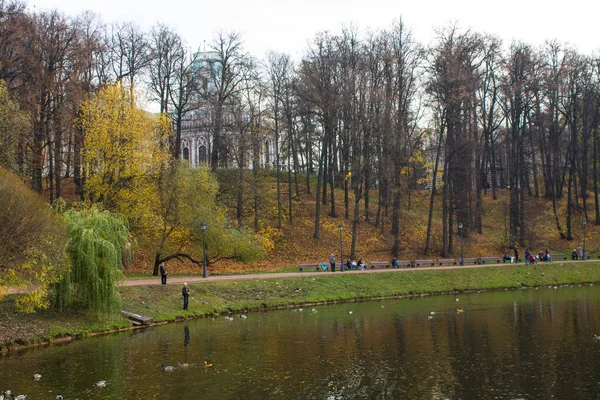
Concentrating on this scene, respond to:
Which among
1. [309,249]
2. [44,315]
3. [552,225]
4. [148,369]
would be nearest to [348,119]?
[309,249]

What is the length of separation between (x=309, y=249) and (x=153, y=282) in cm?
1725

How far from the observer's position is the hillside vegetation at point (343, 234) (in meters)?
46.2

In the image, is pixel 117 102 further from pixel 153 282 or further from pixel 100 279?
pixel 100 279

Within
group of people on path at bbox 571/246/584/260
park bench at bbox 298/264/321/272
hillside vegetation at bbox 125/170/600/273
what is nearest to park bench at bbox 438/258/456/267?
hillside vegetation at bbox 125/170/600/273

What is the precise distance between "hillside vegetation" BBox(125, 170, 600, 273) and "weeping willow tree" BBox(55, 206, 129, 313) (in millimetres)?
13749

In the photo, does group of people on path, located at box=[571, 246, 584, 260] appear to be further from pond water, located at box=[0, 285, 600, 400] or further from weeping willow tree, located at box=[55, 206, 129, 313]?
→ weeping willow tree, located at box=[55, 206, 129, 313]

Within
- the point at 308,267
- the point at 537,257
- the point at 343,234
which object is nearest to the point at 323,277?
the point at 308,267

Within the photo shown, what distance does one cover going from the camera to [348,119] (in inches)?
1876

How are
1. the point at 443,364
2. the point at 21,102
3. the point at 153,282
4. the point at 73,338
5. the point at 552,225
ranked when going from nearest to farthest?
the point at 443,364
the point at 73,338
the point at 153,282
the point at 21,102
the point at 552,225

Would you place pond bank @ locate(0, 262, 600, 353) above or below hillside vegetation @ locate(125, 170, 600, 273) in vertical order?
below

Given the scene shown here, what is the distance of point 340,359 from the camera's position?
19047mm

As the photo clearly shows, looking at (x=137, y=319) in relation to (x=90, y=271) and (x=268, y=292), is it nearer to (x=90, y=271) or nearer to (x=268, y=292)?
(x=90, y=271)

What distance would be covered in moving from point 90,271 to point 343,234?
29013 mm

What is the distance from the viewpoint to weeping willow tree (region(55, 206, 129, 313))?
25.4 m
